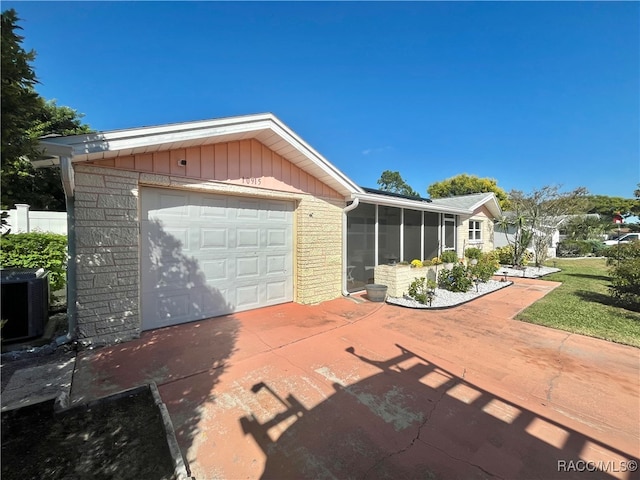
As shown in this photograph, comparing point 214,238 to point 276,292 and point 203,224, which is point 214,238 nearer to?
point 203,224

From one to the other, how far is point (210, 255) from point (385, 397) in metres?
4.33

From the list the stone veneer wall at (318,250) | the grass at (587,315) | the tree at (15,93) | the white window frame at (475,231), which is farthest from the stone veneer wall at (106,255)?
the white window frame at (475,231)

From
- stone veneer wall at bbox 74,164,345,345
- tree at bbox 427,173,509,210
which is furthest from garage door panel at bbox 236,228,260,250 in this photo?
tree at bbox 427,173,509,210

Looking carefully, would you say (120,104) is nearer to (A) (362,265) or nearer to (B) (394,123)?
(A) (362,265)

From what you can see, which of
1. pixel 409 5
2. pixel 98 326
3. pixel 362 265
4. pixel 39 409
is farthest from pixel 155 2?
pixel 362 265

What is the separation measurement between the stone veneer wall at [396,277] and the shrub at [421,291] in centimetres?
26

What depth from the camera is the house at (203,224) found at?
427 centimetres

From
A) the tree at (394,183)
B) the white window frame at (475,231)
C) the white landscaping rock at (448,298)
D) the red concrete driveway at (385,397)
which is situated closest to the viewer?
the red concrete driveway at (385,397)

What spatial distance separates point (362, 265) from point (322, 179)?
3.11m

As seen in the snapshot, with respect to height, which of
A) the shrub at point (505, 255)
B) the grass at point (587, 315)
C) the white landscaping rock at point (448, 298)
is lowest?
the grass at point (587, 315)

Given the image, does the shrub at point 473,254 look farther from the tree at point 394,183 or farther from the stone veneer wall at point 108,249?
the tree at point 394,183

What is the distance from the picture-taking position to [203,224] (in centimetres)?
562

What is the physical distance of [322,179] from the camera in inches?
289

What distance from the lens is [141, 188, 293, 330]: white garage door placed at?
504 centimetres
